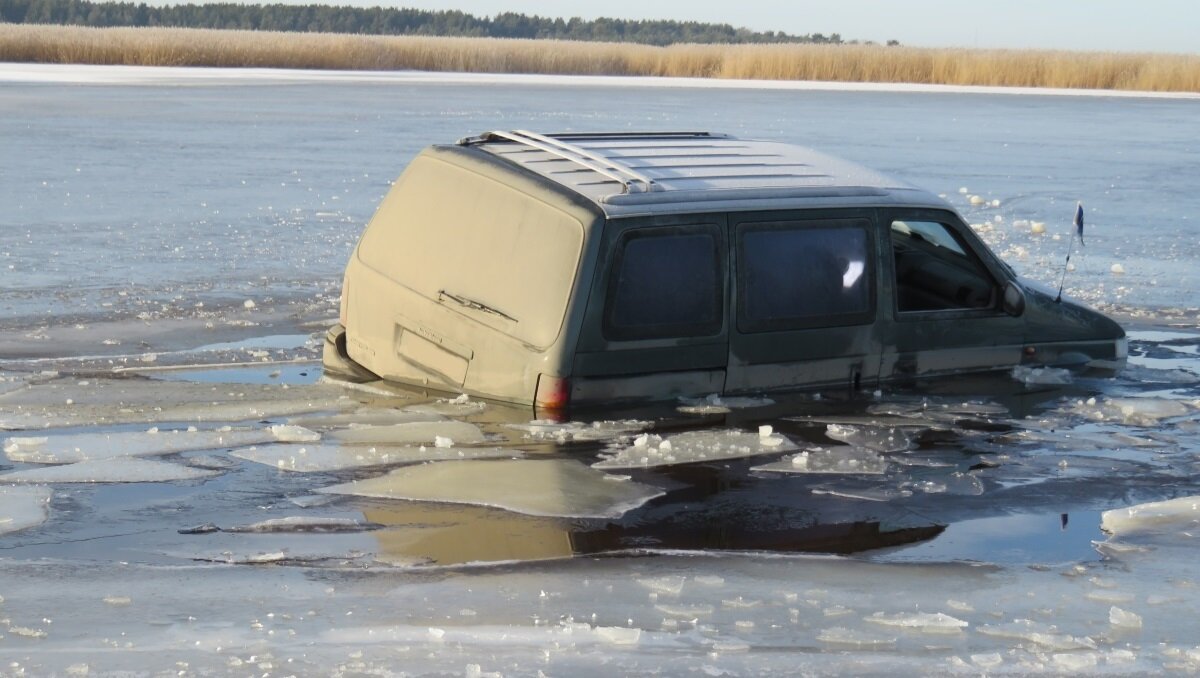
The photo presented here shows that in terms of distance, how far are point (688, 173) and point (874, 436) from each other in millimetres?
1769

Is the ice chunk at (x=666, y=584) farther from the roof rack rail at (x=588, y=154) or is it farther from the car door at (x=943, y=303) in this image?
the car door at (x=943, y=303)

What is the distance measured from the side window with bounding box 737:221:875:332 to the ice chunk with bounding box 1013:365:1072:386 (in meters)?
1.39

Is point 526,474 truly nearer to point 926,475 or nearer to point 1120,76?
point 926,475

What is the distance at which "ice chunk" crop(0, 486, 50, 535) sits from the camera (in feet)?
20.0

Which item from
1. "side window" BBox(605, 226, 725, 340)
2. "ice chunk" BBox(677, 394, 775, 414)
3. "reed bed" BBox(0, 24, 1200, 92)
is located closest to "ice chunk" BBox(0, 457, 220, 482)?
"side window" BBox(605, 226, 725, 340)

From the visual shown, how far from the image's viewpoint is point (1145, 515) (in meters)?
6.86

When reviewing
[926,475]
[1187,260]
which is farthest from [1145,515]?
[1187,260]

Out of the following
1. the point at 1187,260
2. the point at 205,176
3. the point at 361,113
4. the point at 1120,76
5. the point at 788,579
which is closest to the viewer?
the point at 788,579

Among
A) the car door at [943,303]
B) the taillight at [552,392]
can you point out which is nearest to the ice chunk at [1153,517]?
the car door at [943,303]

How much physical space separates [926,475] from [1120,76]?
150 feet

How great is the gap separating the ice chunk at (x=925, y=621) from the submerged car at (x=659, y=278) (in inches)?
91.6

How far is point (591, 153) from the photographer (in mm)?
7906

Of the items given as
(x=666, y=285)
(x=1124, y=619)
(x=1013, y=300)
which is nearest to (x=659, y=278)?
(x=666, y=285)

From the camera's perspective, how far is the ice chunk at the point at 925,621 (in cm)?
532
